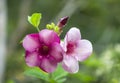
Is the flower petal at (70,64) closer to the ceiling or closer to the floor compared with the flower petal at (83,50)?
closer to the floor

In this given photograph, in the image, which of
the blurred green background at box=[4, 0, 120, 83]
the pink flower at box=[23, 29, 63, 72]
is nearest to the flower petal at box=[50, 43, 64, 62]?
the pink flower at box=[23, 29, 63, 72]

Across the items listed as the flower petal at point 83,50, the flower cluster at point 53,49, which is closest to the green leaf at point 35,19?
the flower cluster at point 53,49

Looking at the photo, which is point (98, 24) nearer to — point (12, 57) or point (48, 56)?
point (12, 57)

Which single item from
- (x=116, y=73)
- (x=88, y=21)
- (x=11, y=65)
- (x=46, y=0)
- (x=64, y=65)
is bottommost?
(x=64, y=65)

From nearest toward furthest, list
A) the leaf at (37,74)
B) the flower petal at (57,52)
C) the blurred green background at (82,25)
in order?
the flower petal at (57,52), the leaf at (37,74), the blurred green background at (82,25)

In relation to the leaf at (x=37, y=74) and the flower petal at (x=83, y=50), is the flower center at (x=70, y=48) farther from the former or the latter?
the leaf at (x=37, y=74)

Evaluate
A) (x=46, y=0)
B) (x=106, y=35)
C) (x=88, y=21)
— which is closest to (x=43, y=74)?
(x=106, y=35)

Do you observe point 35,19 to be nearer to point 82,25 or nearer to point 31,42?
point 31,42
